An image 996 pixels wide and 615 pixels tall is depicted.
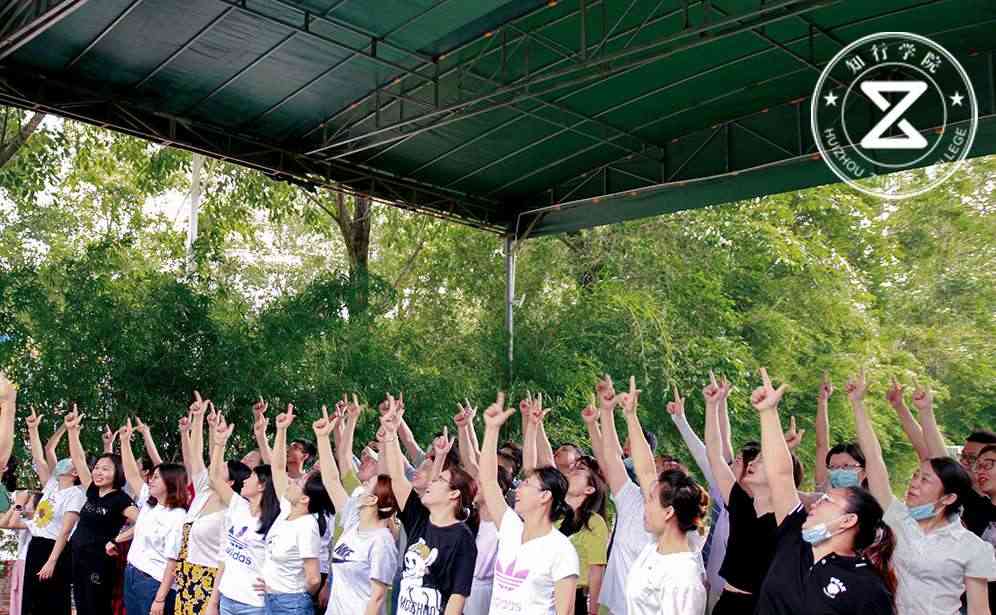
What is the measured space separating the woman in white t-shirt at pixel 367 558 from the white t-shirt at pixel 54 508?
2.80 m

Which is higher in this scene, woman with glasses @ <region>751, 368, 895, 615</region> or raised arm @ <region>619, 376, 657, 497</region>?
raised arm @ <region>619, 376, 657, 497</region>

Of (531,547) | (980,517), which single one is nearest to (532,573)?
(531,547)

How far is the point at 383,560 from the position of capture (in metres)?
4.23

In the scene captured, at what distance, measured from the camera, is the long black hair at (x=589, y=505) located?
451 cm

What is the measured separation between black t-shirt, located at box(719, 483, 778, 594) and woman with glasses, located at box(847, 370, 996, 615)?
0.47m

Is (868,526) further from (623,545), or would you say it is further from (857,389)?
(623,545)

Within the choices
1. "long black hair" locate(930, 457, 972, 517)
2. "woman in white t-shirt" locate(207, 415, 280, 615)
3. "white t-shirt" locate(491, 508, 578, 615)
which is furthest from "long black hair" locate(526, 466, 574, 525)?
"woman in white t-shirt" locate(207, 415, 280, 615)

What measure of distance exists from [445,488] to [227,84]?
5.46 meters

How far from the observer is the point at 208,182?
14680 millimetres

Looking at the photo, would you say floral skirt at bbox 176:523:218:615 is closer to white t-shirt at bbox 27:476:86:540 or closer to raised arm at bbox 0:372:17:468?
white t-shirt at bbox 27:476:86:540

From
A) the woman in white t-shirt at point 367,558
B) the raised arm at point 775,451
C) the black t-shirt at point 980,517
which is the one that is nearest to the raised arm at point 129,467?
the woman in white t-shirt at point 367,558

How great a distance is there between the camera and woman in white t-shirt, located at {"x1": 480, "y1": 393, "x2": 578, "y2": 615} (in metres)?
3.63

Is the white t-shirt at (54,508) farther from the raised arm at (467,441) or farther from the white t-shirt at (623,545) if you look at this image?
the white t-shirt at (623,545)

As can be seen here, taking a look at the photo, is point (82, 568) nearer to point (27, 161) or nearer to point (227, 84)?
point (227, 84)
